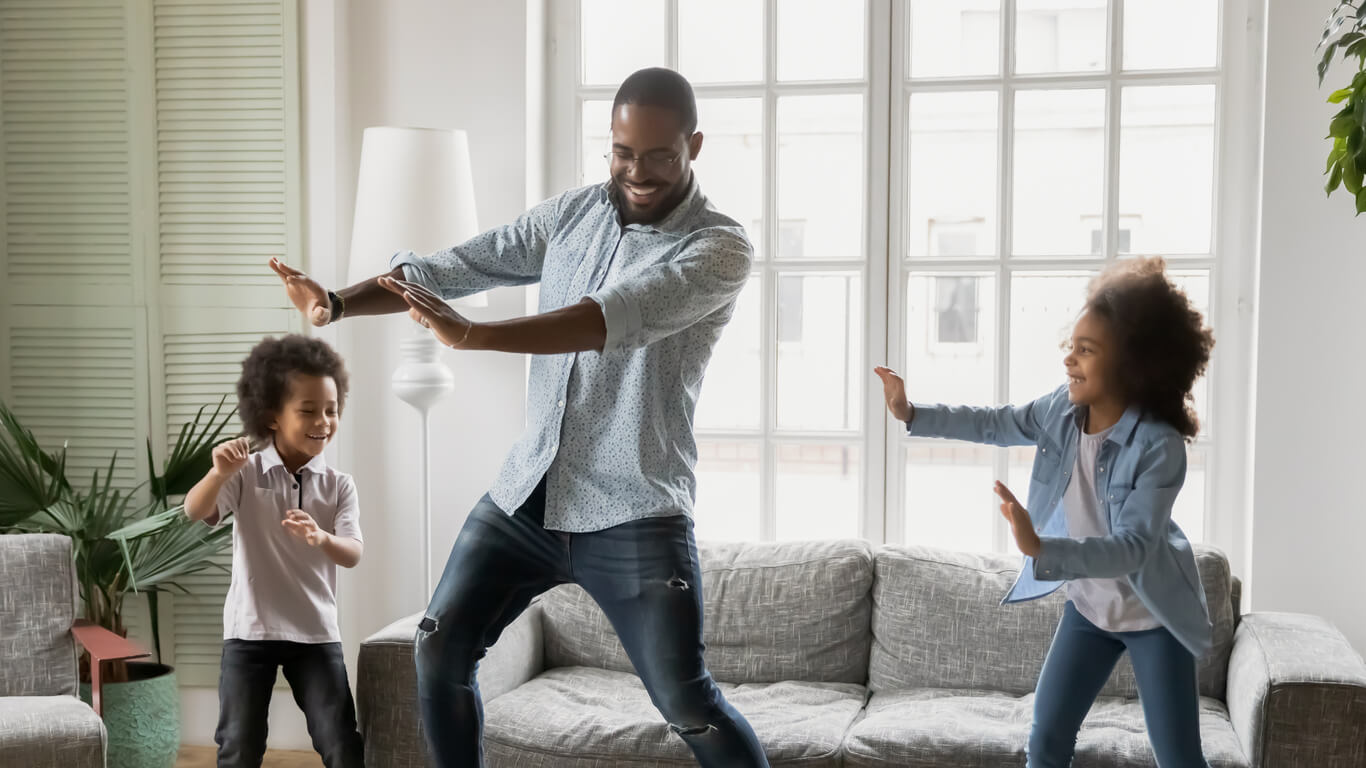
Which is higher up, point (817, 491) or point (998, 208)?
point (998, 208)

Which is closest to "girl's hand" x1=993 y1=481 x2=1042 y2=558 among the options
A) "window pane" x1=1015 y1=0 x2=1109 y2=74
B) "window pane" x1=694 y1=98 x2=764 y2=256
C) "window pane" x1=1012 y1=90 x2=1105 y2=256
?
"window pane" x1=1012 y1=90 x2=1105 y2=256

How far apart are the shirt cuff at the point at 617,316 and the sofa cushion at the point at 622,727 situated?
0.97 m

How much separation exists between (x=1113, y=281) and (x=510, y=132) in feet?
5.69

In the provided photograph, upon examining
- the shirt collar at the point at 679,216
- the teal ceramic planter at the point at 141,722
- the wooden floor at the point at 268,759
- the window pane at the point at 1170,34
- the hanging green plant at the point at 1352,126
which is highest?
the window pane at the point at 1170,34

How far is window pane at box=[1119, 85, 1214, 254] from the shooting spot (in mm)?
3127

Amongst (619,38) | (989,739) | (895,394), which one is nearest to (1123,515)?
(895,394)

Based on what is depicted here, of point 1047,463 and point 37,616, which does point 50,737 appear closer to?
point 37,616

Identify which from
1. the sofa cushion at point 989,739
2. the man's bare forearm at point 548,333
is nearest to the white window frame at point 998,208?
the sofa cushion at point 989,739

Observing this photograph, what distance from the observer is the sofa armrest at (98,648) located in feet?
8.45

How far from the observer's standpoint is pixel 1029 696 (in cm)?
277

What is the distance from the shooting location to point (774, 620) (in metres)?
2.94

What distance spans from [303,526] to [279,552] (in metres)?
0.22

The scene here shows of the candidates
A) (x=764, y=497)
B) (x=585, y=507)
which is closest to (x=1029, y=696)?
(x=764, y=497)

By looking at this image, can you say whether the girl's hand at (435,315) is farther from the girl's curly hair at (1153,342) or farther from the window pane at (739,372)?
the window pane at (739,372)
